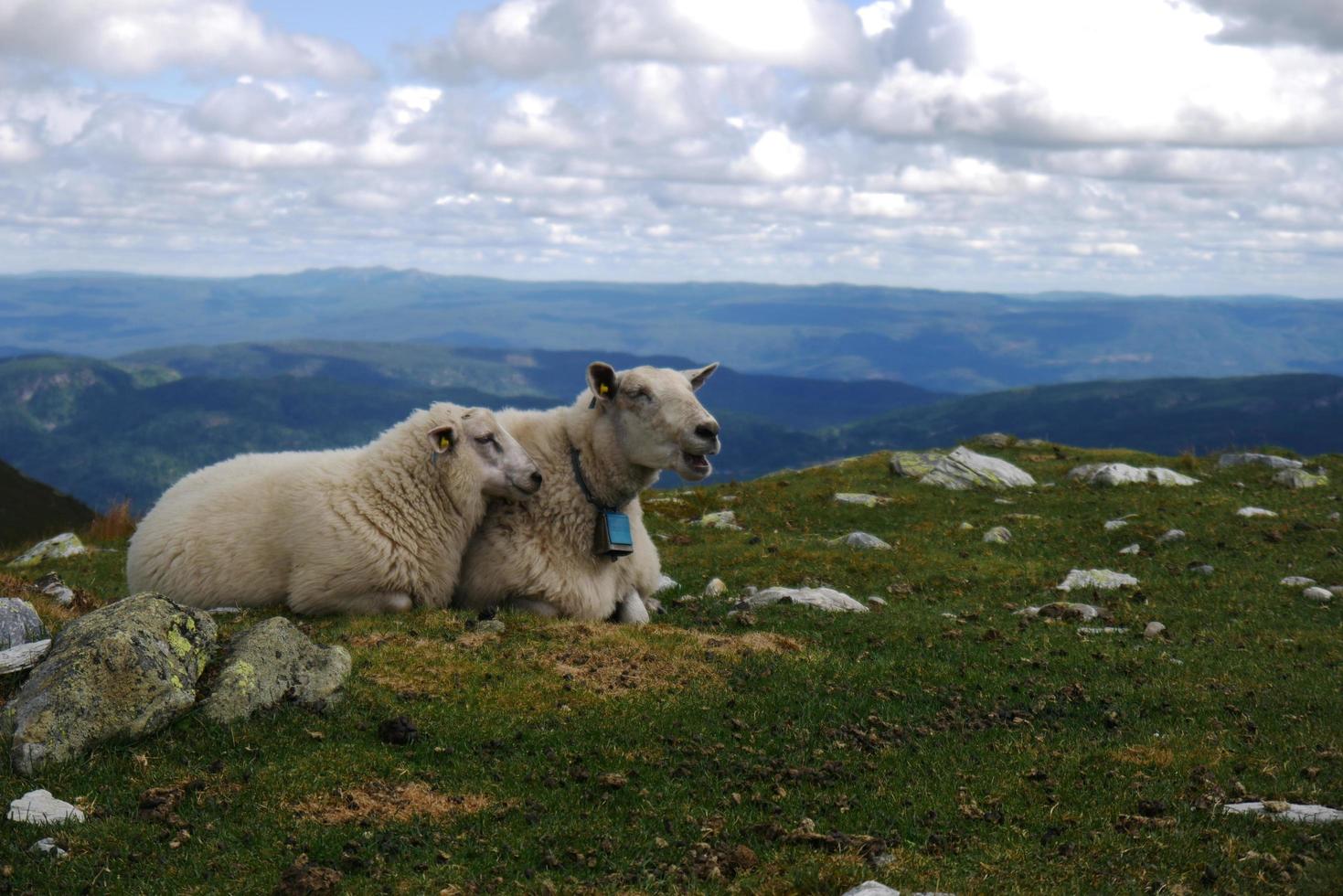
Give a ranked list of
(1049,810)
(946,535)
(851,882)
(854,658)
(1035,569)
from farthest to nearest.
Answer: (946,535) → (1035,569) → (854,658) → (1049,810) → (851,882)

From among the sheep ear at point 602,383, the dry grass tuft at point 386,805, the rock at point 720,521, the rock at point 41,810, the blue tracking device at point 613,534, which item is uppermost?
the sheep ear at point 602,383

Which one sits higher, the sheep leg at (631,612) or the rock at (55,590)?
the sheep leg at (631,612)

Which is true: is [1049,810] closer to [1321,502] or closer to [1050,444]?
[1321,502]

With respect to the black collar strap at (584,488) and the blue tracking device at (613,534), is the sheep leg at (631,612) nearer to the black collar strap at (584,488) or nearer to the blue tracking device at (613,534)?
the blue tracking device at (613,534)

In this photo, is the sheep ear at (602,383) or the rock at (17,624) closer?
the rock at (17,624)

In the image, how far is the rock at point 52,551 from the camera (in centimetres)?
2275

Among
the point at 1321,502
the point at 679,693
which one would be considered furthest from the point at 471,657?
the point at 1321,502

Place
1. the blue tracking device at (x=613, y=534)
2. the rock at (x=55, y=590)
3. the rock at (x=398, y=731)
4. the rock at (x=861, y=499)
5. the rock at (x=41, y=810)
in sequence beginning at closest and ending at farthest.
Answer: the rock at (x=41, y=810)
the rock at (x=398, y=731)
the blue tracking device at (x=613, y=534)
the rock at (x=55, y=590)
the rock at (x=861, y=499)

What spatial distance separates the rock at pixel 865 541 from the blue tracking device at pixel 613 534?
8810mm

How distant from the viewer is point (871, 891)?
262 inches

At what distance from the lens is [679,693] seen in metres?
10.9

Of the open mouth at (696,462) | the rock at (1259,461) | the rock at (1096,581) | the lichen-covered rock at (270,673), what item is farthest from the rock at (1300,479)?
the lichen-covered rock at (270,673)

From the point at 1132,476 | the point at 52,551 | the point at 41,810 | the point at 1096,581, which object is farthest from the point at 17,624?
the point at 1132,476

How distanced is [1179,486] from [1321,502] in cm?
350
